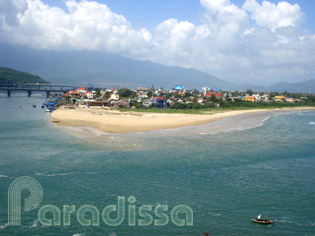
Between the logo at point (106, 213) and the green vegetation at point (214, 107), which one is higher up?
the green vegetation at point (214, 107)

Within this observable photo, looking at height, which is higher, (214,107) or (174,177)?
(214,107)

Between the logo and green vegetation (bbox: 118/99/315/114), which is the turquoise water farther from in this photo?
green vegetation (bbox: 118/99/315/114)

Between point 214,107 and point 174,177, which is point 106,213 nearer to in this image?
point 174,177

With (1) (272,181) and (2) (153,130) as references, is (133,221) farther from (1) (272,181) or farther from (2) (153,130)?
(2) (153,130)

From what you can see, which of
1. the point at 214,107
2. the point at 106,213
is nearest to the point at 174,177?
the point at 106,213

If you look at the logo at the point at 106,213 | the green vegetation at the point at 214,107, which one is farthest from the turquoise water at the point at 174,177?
the green vegetation at the point at 214,107

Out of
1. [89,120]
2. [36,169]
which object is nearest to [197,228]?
[36,169]

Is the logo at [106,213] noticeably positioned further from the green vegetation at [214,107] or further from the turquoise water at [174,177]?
the green vegetation at [214,107]

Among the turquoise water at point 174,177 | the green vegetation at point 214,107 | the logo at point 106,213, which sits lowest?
the logo at point 106,213

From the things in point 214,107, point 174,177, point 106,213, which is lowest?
point 106,213

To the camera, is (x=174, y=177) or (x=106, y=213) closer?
(x=106, y=213)
